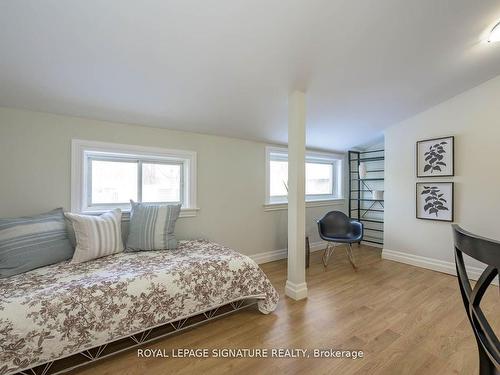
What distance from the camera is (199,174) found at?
284 cm

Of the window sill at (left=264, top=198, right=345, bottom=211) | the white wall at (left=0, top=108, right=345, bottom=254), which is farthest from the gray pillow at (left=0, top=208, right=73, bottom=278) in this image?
the window sill at (left=264, top=198, right=345, bottom=211)

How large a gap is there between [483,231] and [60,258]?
430cm

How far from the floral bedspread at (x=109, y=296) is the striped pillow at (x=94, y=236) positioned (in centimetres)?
7

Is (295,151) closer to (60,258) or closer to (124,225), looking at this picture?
(124,225)

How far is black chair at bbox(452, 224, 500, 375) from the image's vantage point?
1.79ft

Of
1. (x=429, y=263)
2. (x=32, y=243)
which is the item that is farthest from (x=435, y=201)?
(x=32, y=243)

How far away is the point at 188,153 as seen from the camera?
2.76m

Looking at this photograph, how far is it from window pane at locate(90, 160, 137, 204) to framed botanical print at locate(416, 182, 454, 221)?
3.64 meters

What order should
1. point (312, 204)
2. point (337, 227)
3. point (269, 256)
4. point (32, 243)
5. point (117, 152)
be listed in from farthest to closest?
point (312, 204)
point (337, 227)
point (269, 256)
point (117, 152)
point (32, 243)

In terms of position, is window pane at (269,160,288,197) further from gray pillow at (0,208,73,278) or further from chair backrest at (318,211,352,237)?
gray pillow at (0,208,73,278)

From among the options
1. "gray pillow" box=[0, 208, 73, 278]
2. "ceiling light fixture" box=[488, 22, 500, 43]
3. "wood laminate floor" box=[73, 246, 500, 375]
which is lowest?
"wood laminate floor" box=[73, 246, 500, 375]

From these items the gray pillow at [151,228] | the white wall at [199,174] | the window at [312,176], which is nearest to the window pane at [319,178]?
the window at [312,176]

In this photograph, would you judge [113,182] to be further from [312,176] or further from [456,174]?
[456,174]

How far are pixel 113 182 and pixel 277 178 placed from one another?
7.24ft
